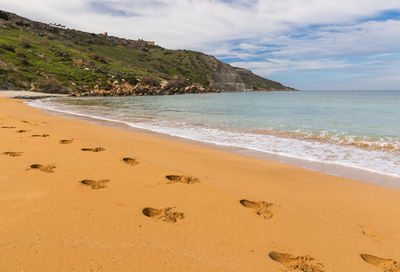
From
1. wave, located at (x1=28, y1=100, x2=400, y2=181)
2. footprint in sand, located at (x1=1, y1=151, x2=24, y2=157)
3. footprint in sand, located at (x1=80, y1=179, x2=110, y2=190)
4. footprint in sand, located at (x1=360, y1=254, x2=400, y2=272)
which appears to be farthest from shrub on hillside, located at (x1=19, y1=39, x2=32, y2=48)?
footprint in sand, located at (x1=360, y1=254, x2=400, y2=272)

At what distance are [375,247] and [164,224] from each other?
7.30 ft

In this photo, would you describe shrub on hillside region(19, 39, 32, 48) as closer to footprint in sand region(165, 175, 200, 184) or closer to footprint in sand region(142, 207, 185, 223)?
footprint in sand region(165, 175, 200, 184)

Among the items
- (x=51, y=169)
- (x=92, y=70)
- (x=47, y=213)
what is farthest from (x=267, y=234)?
(x=92, y=70)

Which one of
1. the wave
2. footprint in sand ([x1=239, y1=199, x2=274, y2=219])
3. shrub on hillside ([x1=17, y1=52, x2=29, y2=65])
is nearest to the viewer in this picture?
footprint in sand ([x1=239, y1=199, x2=274, y2=219])

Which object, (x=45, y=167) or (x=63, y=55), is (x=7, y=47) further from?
(x=45, y=167)

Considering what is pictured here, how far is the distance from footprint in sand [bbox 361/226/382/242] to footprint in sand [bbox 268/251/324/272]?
1.06 m

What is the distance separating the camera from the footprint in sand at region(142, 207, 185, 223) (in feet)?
9.35

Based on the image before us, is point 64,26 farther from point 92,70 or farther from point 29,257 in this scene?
point 29,257

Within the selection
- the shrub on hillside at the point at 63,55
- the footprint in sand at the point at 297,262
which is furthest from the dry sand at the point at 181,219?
the shrub on hillside at the point at 63,55

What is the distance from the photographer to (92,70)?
183ft

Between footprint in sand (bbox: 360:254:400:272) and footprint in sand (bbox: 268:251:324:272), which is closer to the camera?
footprint in sand (bbox: 268:251:324:272)

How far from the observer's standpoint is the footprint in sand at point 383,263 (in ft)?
7.58

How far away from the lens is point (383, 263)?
239 centimetres

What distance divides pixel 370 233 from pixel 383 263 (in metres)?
0.61
